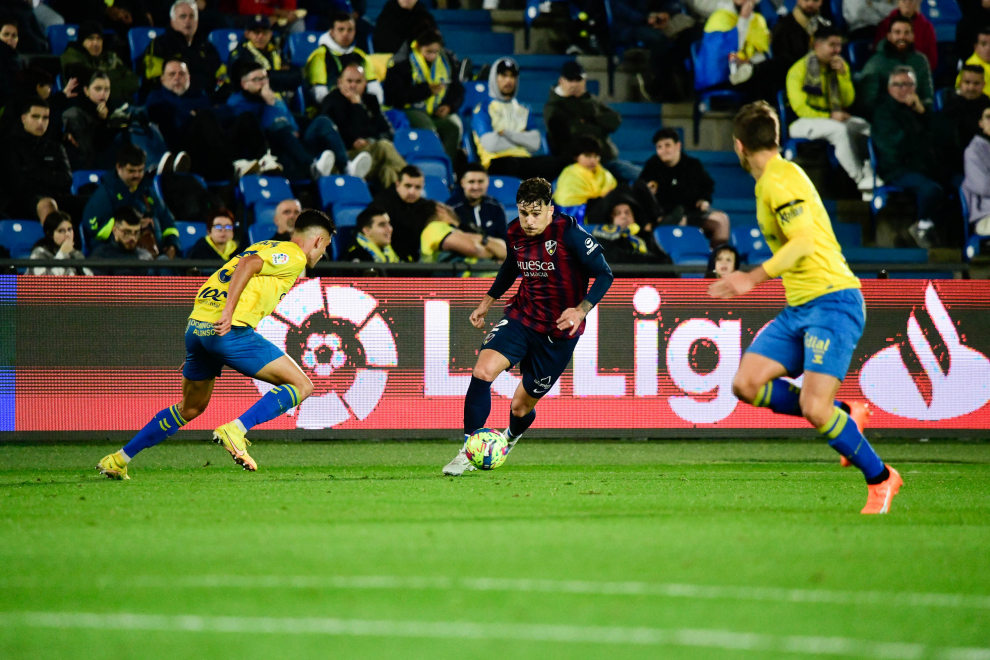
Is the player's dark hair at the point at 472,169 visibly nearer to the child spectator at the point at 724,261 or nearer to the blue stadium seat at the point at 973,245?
the child spectator at the point at 724,261

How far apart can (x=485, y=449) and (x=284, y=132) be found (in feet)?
22.8

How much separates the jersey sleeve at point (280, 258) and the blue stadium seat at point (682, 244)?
6586mm

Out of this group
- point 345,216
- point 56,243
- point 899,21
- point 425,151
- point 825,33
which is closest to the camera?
point 56,243

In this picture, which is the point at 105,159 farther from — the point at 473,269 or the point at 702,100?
the point at 702,100

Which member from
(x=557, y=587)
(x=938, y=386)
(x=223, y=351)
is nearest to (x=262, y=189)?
(x=223, y=351)

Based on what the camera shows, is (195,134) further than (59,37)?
No

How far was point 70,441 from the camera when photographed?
1201 centimetres

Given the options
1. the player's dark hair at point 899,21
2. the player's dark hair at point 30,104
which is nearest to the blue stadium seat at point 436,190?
the player's dark hair at point 30,104

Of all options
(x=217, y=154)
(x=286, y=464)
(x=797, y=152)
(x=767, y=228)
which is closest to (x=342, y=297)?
(x=286, y=464)

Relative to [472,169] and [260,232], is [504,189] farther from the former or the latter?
[260,232]

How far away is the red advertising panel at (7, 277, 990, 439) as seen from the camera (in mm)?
11688

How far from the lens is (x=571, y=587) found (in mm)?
4527

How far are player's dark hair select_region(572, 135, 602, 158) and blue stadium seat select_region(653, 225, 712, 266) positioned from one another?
4.08 feet

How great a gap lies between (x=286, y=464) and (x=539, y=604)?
20.9 feet
